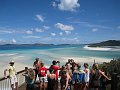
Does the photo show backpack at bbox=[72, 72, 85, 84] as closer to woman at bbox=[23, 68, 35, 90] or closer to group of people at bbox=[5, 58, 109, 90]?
group of people at bbox=[5, 58, 109, 90]

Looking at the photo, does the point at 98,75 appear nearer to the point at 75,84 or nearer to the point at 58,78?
the point at 75,84

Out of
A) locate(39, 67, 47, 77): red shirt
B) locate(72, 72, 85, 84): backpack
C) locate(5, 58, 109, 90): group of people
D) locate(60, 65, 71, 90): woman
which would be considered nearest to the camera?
locate(5, 58, 109, 90): group of people

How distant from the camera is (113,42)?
15738cm

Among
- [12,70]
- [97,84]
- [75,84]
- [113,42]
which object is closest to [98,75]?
[97,84]

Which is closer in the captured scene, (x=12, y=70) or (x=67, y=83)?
(x=67, y=83)

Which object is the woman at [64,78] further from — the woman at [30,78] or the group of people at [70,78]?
the woman at [30,78]

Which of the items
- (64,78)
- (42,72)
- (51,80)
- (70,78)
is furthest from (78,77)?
(42,72)

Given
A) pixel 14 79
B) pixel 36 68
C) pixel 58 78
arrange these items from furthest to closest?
pixel 14 79 < pixel 36 68 < pixel 58 78

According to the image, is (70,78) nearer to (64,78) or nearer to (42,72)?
(64,78)

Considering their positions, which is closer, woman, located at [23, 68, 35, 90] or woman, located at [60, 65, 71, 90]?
woman, located at [60, 65, 71, 90]

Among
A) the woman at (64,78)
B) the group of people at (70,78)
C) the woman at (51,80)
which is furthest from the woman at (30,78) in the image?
the woman at (64,78)

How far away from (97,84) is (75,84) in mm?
931

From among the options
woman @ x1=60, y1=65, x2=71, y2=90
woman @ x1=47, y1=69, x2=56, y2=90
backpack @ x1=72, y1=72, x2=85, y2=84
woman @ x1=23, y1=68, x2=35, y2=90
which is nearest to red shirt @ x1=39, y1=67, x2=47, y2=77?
woman @ x1=23, y1=68, x2=35, y2=90

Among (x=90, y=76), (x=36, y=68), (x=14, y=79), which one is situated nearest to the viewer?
(x=90, y=76)
